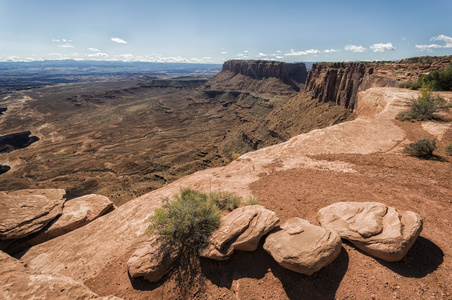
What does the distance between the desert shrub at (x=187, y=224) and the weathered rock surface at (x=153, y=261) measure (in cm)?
26

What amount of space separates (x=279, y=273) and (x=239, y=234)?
1359mm

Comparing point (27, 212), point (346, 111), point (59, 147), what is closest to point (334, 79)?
point (346, 111)

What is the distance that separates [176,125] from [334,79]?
6437 centimetres

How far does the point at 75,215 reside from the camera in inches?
387

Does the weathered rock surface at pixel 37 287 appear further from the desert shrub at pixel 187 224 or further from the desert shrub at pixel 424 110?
the desert shrub at pixel 424 110

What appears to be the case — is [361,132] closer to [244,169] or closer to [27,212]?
[244,169]

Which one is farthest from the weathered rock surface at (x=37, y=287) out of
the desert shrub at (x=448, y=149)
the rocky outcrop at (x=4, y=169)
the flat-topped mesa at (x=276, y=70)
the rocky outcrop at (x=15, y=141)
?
the flat-topped mesa at (x=276, y=70)

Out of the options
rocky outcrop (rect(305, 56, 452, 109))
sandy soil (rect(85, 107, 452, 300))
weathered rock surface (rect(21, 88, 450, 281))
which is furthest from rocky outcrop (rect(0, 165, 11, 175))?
rocky outcrop (rect(305, 56, 452, 109))

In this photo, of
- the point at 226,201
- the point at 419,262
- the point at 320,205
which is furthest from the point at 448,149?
the point at 226,201

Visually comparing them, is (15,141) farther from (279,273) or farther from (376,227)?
(376,227)

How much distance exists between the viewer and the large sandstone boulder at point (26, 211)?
8.14 meters

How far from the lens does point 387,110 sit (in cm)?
1589

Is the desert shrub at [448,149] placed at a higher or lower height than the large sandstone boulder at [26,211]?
higher

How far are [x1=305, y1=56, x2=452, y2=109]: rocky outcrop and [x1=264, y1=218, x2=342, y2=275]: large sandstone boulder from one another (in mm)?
27566
